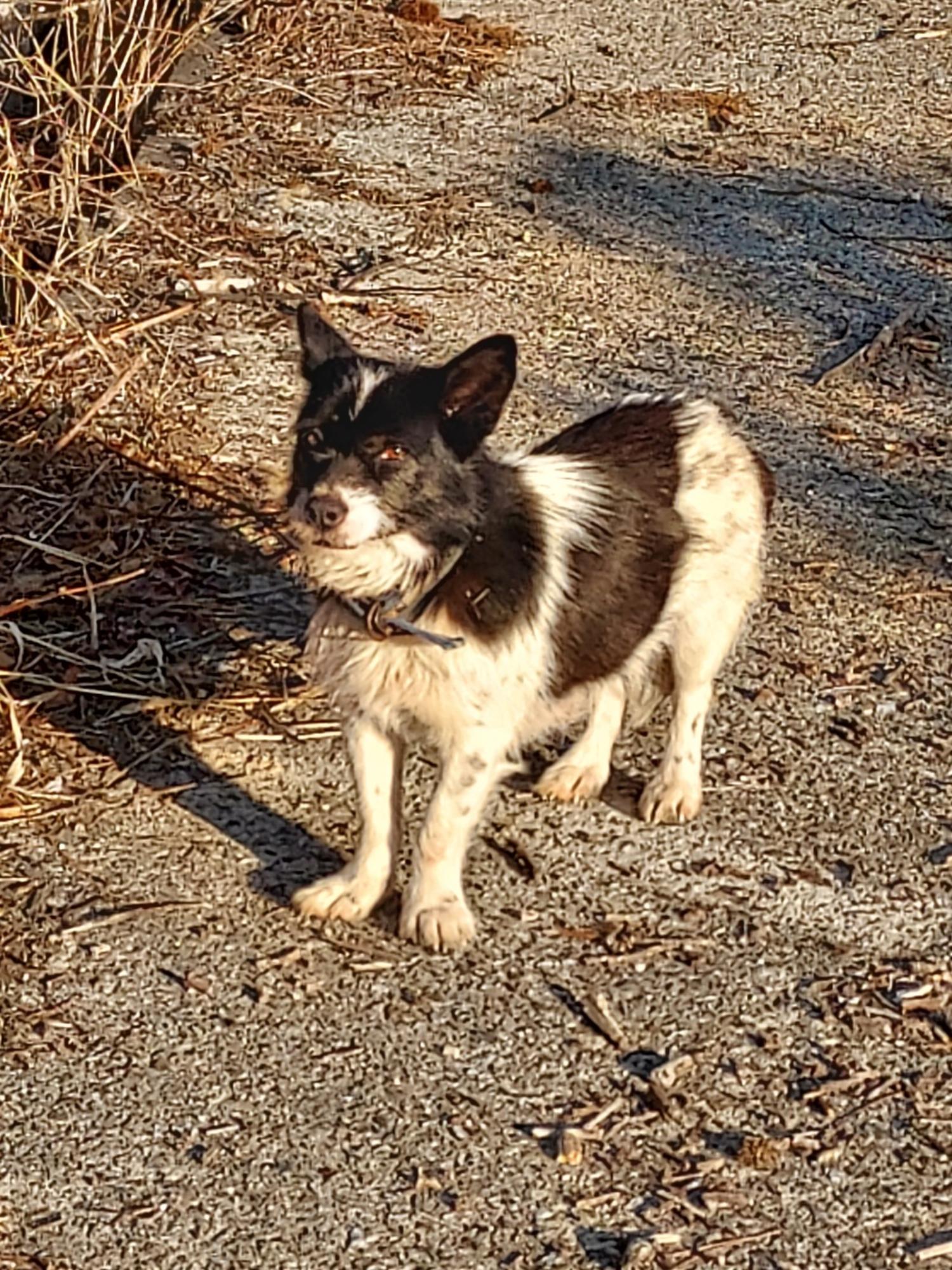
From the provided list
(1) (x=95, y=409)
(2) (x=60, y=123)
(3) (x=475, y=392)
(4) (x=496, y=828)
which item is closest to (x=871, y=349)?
(1) (x=95, y=409)

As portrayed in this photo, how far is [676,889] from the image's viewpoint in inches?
192

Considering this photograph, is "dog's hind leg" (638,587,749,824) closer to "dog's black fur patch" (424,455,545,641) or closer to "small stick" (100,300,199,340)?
"dog's black fur patch" (424,455,545,641)

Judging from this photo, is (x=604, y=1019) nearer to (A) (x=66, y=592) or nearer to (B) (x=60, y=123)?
(A) (x=66, y=592)

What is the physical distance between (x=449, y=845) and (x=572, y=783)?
65cm

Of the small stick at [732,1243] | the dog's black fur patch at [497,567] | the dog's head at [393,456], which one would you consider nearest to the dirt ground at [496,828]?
the small stick at [732,1243]

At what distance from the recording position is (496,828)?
5090 millimetres

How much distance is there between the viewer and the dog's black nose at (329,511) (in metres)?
4.24

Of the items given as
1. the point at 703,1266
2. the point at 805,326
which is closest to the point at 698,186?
the point at 805,326

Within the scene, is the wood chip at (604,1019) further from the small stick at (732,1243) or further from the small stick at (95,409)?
the small stick at (95,409)

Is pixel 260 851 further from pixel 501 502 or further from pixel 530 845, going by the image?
pixel 501 502

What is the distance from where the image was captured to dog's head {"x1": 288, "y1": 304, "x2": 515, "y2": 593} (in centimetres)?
428

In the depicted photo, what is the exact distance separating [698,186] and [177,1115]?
18.6 ft

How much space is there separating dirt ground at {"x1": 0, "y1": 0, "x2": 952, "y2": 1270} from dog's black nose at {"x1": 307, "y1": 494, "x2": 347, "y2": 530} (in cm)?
97

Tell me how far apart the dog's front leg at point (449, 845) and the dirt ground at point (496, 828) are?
68mm
